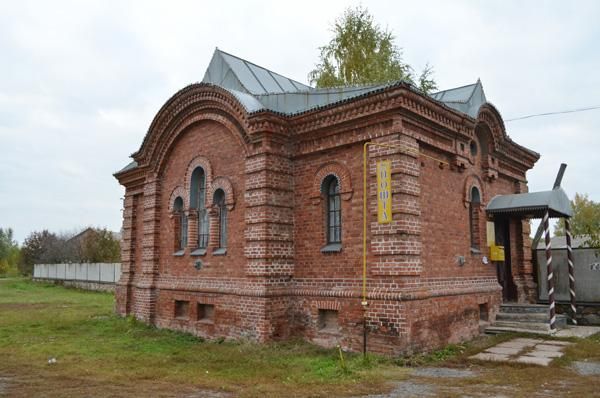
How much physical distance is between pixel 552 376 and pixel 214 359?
5.73m

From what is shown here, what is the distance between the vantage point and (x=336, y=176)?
416 inches

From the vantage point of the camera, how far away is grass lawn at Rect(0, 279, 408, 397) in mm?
7430

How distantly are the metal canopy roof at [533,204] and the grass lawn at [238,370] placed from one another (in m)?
3.05

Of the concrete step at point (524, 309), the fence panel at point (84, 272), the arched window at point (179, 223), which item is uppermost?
the arched window at point (179, 223)

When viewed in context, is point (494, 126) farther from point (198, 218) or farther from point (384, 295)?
point (198, 218)

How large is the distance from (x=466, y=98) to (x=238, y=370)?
26.6 ft

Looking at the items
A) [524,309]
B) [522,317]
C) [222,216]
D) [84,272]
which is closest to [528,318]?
[522,317]

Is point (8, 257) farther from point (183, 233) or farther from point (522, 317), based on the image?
point (522, 317)

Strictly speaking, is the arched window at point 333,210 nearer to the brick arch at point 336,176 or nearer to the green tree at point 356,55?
the brick arch at point 336,176

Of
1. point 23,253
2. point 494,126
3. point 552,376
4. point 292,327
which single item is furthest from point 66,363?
point 23,253

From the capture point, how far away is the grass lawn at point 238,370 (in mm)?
7238

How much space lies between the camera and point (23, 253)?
178ft

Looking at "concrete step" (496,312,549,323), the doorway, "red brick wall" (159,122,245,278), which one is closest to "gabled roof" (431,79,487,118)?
the doorway

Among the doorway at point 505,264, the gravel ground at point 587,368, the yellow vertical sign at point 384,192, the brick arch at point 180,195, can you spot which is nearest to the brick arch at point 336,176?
the yellow vertical sign at point 384,192
